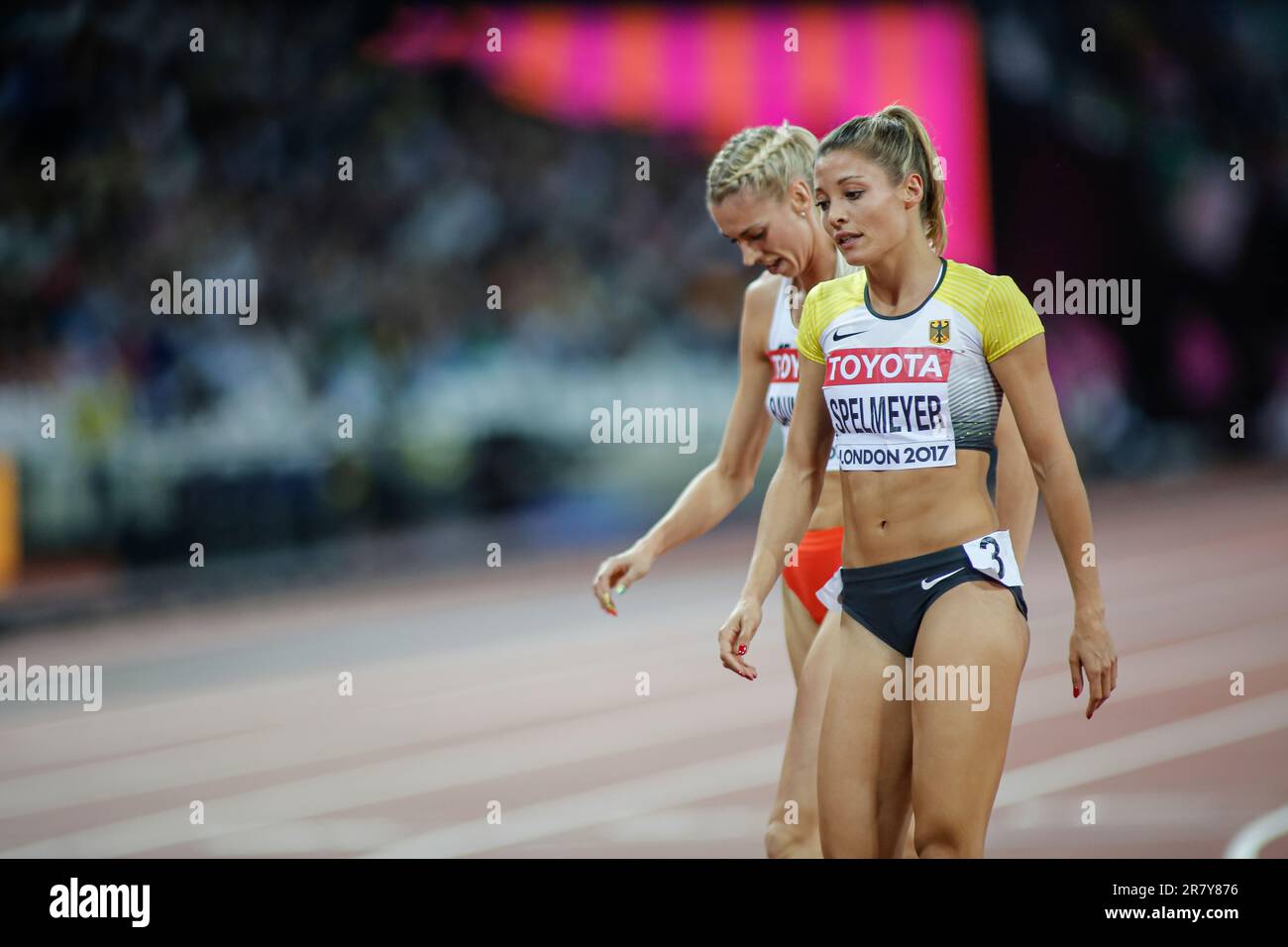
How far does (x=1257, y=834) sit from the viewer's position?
4.88 m

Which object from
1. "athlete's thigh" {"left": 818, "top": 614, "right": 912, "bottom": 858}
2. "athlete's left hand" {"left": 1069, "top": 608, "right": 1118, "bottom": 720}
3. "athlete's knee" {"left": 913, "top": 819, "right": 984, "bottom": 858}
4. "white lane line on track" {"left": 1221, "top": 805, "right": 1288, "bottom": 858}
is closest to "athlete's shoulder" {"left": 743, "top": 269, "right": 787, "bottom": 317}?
"athlete's thigh" {"left": 818, "top": 614, "right": 912, "bottom": 858}

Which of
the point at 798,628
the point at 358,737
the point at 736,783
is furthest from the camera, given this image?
the point at 358,737

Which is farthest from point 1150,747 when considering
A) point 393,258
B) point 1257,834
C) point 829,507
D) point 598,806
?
point 393,258

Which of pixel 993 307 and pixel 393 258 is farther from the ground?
pixel 393 258

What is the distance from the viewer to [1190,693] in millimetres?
7031

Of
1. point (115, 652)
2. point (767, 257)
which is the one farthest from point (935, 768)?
point (115, 652)

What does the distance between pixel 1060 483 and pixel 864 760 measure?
67 centimetres

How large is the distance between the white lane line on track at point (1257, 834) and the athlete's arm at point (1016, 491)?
6.45 ft

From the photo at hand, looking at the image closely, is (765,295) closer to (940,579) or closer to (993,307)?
(993,307)

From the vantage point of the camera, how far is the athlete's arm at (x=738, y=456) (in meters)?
3.74

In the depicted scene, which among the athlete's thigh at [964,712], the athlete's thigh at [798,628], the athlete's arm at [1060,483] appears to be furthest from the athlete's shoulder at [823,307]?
the athlete's thigh at [798,628]

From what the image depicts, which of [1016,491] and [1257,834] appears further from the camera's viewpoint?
[1257,834]

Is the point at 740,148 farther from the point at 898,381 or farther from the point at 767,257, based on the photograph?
the point at 898,381
